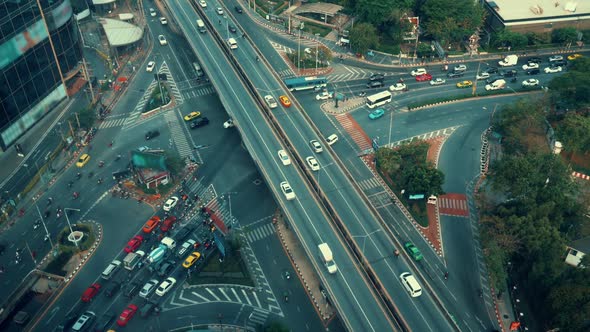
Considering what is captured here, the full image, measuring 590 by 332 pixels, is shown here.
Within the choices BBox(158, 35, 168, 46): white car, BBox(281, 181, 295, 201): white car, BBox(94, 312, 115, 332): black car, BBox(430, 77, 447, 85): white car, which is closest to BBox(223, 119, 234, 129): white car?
BBox(281, 181, 295, 201): white car

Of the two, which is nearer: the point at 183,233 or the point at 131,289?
the point at 131,289

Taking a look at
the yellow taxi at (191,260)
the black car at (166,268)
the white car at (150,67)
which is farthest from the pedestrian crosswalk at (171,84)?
the black car at (166,268)

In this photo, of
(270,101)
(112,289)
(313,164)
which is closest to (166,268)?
(112,289)

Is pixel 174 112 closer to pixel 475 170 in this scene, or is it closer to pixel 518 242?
pixel 475 170

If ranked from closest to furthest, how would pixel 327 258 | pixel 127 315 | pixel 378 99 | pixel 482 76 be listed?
pixel 327 258, pixel 127 315, pixel 378 99, pixel 482 76

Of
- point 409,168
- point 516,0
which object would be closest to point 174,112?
point 409,168

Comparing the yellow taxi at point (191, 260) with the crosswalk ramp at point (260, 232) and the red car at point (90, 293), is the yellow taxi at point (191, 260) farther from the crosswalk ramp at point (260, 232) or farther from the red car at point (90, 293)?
the red car at point (90, 293)

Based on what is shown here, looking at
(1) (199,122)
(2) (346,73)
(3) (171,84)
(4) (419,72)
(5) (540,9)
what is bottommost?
(1) (199,122)

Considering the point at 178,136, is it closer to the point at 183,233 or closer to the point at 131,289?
the point at 183,233
